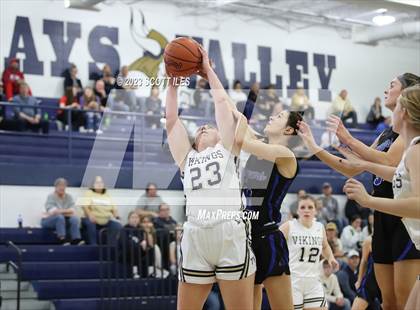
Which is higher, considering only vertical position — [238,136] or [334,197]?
[238,136]

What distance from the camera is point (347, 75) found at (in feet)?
70.8

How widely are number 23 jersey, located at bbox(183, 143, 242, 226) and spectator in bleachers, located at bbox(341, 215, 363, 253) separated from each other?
9.02 metres

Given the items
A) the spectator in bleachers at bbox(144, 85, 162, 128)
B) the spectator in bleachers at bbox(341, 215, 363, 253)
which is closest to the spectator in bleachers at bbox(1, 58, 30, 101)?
the spectator in bleachers at bbox(144, 85, 162, 128)

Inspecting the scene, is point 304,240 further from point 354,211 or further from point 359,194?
point 354,211

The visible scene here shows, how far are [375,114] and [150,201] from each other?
9.05m

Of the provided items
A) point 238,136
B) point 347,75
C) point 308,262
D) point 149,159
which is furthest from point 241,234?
point 347,75

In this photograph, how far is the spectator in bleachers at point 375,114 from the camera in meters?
20.2

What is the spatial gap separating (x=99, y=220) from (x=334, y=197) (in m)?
5.46

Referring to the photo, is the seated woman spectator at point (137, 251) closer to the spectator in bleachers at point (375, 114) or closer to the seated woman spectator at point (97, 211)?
the seated woman spectator at point (97, 211)

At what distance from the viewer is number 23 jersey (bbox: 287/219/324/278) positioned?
25.3ft

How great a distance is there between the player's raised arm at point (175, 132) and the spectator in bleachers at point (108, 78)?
35.3ft

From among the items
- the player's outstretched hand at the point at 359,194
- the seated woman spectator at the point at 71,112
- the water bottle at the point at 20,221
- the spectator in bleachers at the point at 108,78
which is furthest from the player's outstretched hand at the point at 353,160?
the spectator in bleachers at the point at 108,78

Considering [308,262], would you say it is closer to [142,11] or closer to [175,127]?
[175,127]

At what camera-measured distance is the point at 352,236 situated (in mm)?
14359
